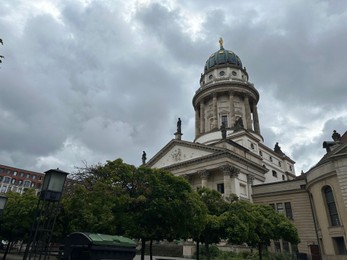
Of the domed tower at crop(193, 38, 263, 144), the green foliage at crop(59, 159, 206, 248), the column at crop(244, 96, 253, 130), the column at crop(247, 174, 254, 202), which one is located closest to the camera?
the green foliage at crop(59, 159, 206, 248)

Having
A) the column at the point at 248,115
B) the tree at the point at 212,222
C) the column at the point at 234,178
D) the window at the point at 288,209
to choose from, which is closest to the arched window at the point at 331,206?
the window at the point at 288,209

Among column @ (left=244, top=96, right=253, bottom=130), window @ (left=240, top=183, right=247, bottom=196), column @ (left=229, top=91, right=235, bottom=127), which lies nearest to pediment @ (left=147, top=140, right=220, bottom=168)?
window @ (left=240, top=183, right=247, bottom=196)

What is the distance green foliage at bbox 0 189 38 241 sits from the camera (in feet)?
68.0

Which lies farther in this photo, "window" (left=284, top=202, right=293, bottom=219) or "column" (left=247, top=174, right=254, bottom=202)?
"column" (left=247, top=174, right=254, bottom=202)

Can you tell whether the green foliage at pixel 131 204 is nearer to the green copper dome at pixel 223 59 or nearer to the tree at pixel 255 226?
the tree at pixel 255 226

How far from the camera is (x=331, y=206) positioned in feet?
104

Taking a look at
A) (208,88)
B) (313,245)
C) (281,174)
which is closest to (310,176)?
(313,245)

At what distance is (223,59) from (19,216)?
56204 millimetres

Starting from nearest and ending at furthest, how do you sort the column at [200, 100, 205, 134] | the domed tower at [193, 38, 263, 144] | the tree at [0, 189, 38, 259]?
the tree at [0, 189, 38, 259] < the domed tower at [193, 38, 263, 144] < the column at [200, 100, 205, 134]

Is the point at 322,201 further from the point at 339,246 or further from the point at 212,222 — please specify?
the point at 212,222

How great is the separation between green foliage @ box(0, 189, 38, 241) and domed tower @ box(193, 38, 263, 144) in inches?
1516

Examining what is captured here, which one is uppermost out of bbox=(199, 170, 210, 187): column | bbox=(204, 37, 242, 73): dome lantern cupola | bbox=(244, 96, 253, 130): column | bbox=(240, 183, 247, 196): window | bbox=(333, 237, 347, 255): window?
bbox=(204, 37, 242, 73): dome lantern cupola

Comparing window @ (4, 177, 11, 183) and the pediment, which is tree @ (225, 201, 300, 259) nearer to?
the pediment

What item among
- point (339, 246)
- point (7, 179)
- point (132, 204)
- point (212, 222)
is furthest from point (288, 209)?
point (7, 179)
